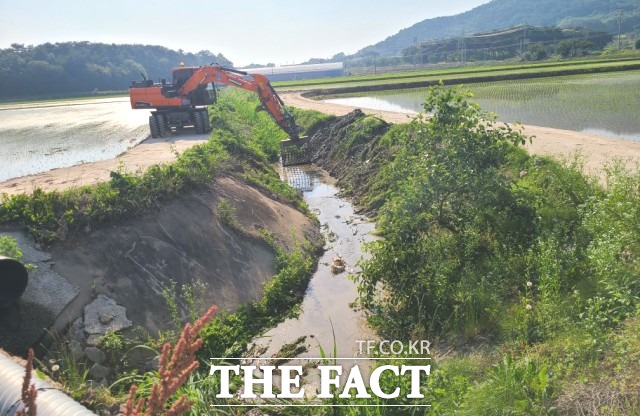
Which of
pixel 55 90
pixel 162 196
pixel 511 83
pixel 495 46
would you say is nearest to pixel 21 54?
pixel 55 90

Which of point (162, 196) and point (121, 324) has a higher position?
point (162, 196)

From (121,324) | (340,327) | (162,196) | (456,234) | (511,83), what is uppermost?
(511,83)

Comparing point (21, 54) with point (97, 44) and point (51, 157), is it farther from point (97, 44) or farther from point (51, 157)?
point (51, 157)

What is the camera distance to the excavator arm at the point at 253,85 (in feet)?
52.9

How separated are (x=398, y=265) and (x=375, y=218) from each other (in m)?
4.65

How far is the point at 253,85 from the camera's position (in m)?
16.1

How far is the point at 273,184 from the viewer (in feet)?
42.2

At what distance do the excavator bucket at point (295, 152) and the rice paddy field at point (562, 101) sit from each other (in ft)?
31.4

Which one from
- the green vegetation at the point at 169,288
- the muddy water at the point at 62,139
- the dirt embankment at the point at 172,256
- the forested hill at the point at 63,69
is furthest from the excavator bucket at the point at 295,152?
the forested hill at the point at 63,69

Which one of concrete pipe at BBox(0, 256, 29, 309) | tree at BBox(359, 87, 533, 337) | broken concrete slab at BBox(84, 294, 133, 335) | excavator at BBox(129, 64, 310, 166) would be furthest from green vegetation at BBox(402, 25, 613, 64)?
concrete pipe at BBox(0, 256, 29, 309)

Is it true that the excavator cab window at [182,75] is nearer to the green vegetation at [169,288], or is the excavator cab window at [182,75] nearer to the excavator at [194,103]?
the excavator at [194,103]

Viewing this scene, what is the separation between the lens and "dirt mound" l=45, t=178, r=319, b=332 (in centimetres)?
696

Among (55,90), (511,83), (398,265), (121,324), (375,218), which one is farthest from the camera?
(55,90)

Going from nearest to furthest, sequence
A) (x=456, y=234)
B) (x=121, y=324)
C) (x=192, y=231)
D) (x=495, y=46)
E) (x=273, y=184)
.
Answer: (x=121, y=324) < (x=456, y=234) < (x=192, y=231) < (x=273, y=184) < (x=495, y=46)
